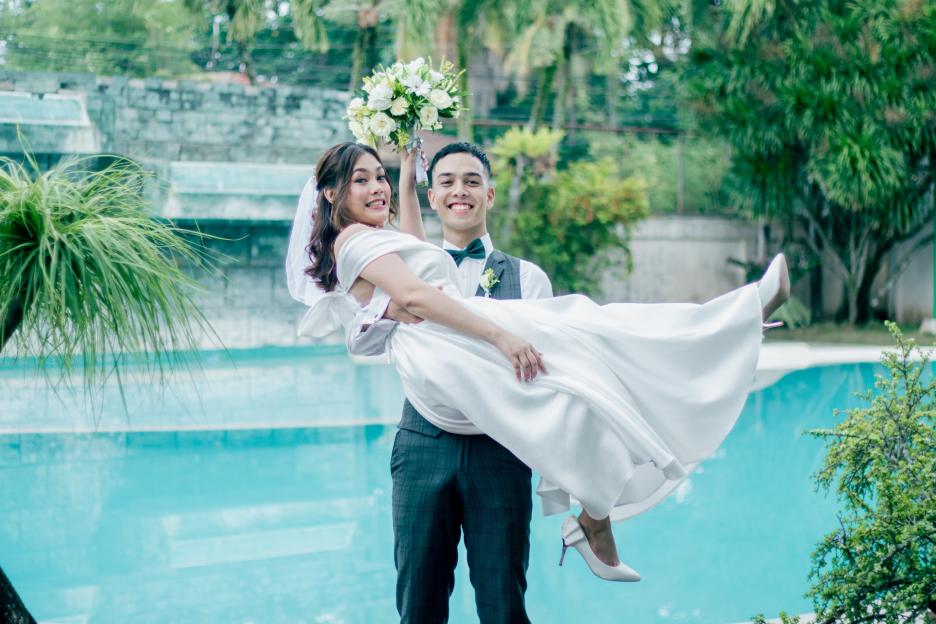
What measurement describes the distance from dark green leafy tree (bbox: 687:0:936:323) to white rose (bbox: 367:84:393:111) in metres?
11.5

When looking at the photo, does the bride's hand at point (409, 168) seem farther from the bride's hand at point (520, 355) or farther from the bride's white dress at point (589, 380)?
the bride's hand at point (520, 355)

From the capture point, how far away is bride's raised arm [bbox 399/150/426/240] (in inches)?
96.2

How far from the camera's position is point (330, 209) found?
7.65 feet

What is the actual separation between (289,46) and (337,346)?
31.5 ft

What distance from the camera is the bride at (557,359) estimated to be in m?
2.08

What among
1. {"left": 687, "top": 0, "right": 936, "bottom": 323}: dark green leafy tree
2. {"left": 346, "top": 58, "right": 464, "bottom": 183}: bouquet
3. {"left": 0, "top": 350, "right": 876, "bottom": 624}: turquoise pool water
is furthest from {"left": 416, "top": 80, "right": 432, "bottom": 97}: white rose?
{"left": 687, "top": 0, "right": 936, "bottom": 323}: dark green leafy tree

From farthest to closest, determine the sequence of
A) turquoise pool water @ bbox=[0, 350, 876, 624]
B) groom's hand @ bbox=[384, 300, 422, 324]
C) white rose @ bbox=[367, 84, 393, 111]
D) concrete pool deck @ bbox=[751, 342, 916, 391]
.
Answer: concrete pool deck @ bbox=[751, 342, 916, 391] → turquoise pool water @ bbox=[0, 350, 876, 624] → white rose @ bbox=[367, 84, 393, 111] → groom's hand @ bbox=[384, 300, 422, 324]

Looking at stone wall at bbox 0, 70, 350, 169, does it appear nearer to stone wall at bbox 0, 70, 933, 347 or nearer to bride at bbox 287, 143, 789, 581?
stone wall at bbox 0, 70, 933, 347

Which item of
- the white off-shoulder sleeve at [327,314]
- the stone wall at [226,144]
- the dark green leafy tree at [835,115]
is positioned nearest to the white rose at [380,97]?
the white off-shoulder sleeve at [327,314]

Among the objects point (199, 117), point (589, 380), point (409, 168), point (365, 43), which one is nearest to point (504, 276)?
point (409, 168)

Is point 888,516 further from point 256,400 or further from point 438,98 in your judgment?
point 256,400

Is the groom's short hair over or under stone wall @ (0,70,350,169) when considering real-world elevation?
under

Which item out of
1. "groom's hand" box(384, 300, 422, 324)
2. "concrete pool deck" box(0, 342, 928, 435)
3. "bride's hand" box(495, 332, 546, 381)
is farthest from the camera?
"concrete pool deck" box(0, 342, 928, 435)

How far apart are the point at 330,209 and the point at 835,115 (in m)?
12.1
